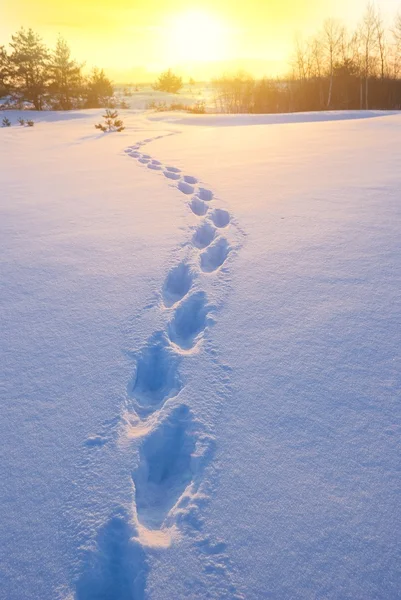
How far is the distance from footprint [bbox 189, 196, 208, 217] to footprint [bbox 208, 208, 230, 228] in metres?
0.17

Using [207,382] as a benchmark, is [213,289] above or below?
above

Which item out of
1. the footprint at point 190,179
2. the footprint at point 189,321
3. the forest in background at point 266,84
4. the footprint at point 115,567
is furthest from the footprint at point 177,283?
the forest in background at point 266,84

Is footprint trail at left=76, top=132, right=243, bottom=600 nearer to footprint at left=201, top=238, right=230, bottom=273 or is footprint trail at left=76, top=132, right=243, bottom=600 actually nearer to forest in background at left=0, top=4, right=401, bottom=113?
footprint at left=201, top=238, right=230, bottom=273

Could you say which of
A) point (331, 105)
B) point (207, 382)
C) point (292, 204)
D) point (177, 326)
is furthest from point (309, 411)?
point (331, 105)

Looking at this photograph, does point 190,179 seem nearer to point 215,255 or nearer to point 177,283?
point 215,255

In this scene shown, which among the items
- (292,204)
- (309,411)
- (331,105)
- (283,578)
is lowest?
(283,578)

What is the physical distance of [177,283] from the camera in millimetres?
2406

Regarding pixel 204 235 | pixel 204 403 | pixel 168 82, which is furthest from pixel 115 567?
pixel 168 82

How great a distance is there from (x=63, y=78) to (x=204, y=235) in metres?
22.5

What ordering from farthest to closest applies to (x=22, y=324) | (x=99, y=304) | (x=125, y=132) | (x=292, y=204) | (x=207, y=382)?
(x=125, y=132), (x=292, y=204), (x=99, y=304), (x=22, y=324), (x=207, y=382)

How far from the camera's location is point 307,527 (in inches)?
42.2

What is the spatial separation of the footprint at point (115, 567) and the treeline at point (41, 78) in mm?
22989

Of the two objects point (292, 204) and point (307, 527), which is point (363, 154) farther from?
point (307, 527)

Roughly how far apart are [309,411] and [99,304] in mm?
1263
